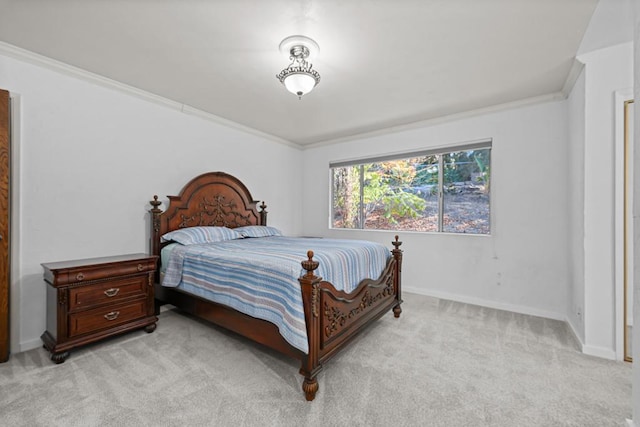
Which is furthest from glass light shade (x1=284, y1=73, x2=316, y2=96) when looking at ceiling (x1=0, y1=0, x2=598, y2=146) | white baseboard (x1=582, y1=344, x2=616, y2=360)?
white baseboard (x1=582, y1=344, x2=616, y2=360)

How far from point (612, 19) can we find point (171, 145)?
13.5 feet

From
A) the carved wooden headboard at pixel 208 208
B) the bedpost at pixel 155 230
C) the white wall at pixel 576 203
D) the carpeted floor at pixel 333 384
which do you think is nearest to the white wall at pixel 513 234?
→ the white wall at pixel 576 203

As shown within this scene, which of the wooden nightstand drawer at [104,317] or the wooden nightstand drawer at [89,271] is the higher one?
the wooden nightstand drawer at [89,271]

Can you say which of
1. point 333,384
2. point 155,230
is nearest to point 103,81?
point 155,230

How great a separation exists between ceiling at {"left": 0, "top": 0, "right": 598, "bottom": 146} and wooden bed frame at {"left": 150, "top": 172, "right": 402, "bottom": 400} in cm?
124

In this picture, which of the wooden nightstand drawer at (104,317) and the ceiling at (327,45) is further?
the wooden nightstand drawer at (104,317)

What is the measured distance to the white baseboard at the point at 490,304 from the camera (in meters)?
3.09

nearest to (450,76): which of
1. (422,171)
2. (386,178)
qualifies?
(422,171)

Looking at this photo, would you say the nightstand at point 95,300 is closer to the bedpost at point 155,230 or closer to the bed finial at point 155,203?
the bedpost at point 155,230

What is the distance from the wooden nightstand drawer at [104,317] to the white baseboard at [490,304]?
10.9ft

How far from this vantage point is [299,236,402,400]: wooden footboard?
1787 millimetres

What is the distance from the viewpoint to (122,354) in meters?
2.25

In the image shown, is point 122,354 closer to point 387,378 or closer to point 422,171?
point 387,378

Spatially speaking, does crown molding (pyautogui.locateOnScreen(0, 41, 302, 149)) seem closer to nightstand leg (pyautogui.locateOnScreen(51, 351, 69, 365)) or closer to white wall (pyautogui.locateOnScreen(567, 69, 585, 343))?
nightstand leg (pyautogui.locateOnScreen(51, 351, 69, 365))
